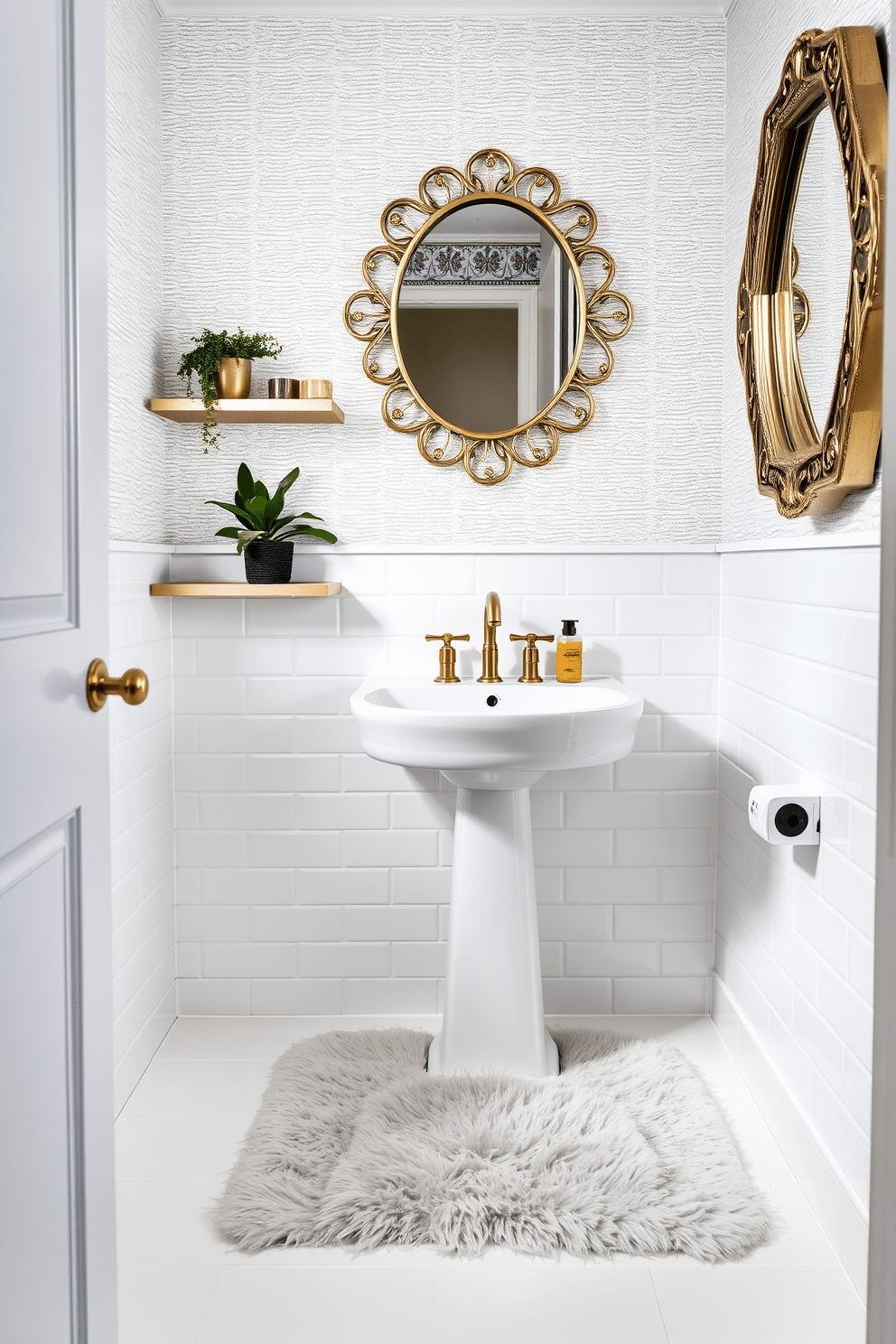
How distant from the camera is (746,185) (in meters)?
2.32

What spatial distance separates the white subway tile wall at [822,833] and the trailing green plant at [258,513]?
40.7 inches

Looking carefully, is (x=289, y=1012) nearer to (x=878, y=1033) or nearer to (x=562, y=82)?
(x=878, y=1033)

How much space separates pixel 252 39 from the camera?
2.48m

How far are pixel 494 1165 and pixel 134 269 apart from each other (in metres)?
1.97

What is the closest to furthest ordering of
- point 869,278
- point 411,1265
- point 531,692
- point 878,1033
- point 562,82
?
point 878,1033
point 869,278
point 411,1265
point 531,692
point 562,82

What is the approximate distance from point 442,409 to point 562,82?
830mm

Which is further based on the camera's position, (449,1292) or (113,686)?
(449,1292)

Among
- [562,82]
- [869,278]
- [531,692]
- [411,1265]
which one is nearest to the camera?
[869,278]

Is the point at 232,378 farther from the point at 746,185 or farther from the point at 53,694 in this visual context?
the point at 53,694

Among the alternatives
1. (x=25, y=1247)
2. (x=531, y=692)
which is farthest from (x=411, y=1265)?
(x=531, y=692)

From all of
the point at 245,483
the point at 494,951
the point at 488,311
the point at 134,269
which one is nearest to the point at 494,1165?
the point at 494,951

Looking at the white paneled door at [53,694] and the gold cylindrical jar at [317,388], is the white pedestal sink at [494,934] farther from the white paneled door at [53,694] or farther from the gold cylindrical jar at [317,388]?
the white paneled door at [53,694]

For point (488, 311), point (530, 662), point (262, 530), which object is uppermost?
point (488, 311)

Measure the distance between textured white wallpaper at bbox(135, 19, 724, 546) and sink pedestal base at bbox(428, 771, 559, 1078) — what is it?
2.50 feet
